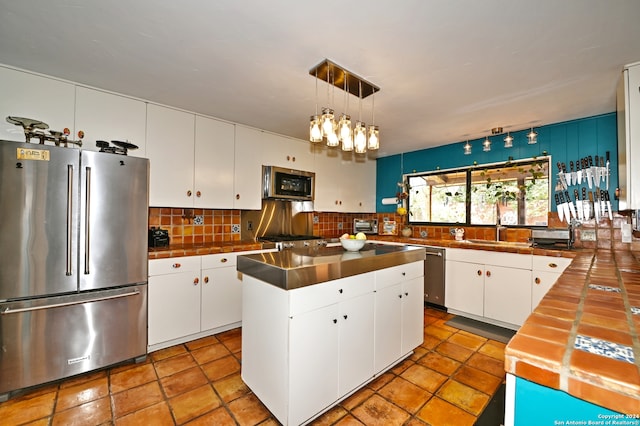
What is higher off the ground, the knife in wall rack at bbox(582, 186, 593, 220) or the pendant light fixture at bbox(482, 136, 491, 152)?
the pendant light fixture at bbox(482, 136, 491, 152)

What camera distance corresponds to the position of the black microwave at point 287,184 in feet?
11.4

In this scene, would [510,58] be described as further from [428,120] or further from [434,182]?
[434,182]

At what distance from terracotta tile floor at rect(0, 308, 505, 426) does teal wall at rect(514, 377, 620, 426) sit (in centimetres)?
131

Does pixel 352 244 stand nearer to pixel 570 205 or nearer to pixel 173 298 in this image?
pixel 173 298

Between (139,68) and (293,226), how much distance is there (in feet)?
8.14

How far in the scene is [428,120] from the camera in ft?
10.00

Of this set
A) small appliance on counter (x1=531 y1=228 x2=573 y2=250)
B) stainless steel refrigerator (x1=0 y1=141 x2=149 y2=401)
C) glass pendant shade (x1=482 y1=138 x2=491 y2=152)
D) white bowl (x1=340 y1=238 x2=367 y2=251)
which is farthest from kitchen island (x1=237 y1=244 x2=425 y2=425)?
glass pendant shade (x1=482 y1=138 x2=491 y2=152)

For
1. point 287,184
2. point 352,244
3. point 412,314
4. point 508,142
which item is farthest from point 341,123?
point 508,142

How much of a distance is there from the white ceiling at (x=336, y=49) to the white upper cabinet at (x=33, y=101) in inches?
3.7

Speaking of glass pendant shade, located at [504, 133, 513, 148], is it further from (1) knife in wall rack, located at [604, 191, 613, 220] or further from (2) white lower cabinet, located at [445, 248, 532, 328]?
(2) white lower cabinet, located at [445, 248, 532, 328]

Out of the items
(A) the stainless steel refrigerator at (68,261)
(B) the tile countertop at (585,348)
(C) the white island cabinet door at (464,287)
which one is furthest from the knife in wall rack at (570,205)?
→ (A) the stainless steel refrigerator at (68,261)

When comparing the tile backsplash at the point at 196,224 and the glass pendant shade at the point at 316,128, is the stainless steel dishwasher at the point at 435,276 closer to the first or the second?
the glass pendant shade at the point at 316,128

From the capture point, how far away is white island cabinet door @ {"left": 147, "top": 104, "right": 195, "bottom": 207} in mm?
2645

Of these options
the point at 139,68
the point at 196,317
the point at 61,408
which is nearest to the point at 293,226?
the point at 196,317
